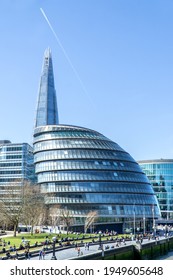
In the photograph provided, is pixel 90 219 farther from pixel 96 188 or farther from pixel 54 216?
pixel 96 188

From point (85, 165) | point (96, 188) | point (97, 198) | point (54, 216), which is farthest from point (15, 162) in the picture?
point (54, 216)

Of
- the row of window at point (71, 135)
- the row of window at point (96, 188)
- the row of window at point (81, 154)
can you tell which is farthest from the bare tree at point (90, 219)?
the row of window at point (71, 135)

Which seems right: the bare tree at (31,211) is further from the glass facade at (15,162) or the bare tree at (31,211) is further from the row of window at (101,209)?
the glass facade at (15,162)

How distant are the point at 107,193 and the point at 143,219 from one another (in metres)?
14.2

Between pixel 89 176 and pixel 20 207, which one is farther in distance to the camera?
pixel 89 176

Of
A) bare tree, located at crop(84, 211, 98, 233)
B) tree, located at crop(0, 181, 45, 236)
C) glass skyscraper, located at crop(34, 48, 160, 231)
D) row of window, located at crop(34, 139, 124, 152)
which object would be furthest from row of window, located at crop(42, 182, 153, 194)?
tree, located at crop(0, 181, 45, 236)

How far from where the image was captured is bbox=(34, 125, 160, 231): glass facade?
12762cm

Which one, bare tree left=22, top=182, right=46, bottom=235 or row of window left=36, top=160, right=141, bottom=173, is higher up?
row of window left=36, top=160, right=141, bottom=173

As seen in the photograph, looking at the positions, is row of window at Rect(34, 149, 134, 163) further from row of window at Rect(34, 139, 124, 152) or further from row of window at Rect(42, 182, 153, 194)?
row of window at Rect(42, 182, 153, 194)

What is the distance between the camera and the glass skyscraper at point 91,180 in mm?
127500

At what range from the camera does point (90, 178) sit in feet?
419

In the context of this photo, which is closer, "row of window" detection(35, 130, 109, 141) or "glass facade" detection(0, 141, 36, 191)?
"row of window" detection(35, 130, 109, 141)

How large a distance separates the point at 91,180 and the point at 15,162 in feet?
198

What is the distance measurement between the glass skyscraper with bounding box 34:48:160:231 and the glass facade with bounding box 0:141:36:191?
4193cm
